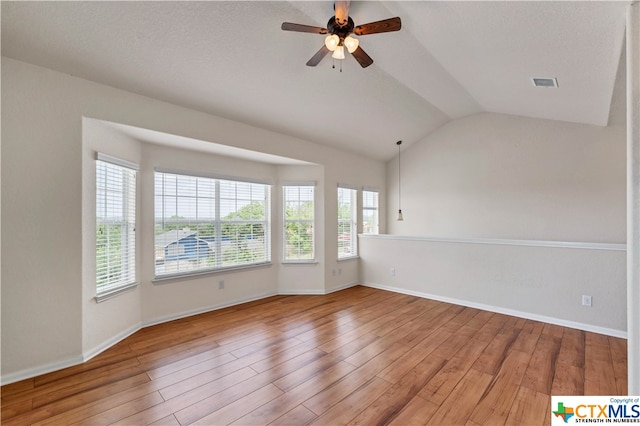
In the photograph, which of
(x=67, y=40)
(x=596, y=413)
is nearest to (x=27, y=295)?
(x=67, y=40)

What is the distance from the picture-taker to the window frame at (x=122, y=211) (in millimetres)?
3005

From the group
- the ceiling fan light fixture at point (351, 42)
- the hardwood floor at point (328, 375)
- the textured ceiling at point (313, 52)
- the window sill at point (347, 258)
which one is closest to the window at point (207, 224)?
the hardwood floor at point (328, 375)

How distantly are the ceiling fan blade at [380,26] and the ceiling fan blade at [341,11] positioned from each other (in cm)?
11

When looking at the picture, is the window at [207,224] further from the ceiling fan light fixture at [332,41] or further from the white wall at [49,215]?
the ceiling fan light fixture at [332,41]

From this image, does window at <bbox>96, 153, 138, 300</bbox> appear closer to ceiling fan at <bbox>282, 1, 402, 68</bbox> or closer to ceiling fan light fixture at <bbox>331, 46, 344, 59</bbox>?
ceiling fan at <bbox>282, 1, 402, 68</bbox>

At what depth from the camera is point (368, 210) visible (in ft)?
20.4

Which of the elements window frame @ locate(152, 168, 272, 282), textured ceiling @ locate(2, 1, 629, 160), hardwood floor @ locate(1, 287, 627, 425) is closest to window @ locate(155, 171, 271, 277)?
window frame @ locate(152, 168, 272, 282)

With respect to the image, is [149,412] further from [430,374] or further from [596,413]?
[596,413]

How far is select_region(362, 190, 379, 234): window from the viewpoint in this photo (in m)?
6.09

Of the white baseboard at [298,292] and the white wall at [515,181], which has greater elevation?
the white wall at [515,181]

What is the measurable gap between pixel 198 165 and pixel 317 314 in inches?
111

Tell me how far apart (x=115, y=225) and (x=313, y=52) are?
9.98 ft

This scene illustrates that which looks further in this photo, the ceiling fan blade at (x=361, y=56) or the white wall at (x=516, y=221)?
the white wall at (x=516, y=221)

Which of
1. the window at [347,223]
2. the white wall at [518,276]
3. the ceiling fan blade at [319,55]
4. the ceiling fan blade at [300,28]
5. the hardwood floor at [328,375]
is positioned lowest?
the hardwood floor at [328,375]
